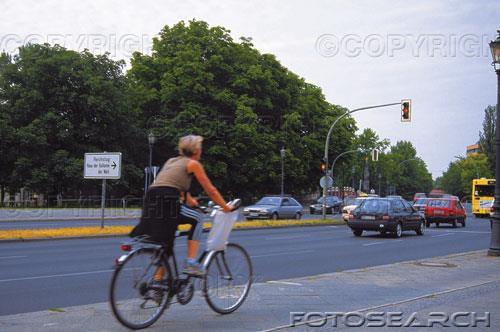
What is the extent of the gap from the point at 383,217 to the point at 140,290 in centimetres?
1859

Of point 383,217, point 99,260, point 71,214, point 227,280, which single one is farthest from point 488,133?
point 227,280

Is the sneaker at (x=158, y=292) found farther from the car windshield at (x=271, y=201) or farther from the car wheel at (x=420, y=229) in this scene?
the car windshield at (x=271, y=201)

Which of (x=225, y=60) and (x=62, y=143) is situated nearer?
(x=62, y=143)

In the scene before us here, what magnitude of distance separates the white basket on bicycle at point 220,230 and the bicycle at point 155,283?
8 cm

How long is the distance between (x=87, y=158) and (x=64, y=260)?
37.9ft

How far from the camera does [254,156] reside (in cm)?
5109

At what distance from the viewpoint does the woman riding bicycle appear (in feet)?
19.8

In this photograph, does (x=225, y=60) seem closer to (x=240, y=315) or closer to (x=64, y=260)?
(x=64, y=260)

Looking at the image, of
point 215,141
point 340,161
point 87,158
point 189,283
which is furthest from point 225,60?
point 189,283

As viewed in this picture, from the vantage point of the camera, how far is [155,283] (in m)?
6.17

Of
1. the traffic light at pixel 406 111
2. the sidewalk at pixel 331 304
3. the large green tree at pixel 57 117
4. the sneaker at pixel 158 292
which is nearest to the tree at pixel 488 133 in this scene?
the large green tree at pixel 57 117

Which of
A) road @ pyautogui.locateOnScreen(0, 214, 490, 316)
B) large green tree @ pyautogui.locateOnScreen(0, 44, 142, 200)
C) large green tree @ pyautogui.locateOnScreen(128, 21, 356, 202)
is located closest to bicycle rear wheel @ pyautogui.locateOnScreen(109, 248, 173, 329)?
road @ pyautogui.locateOnScreen(0, 214, 490, 316)

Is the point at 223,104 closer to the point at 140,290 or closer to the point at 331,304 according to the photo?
the point at 331,304

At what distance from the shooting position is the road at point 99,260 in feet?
28.8
